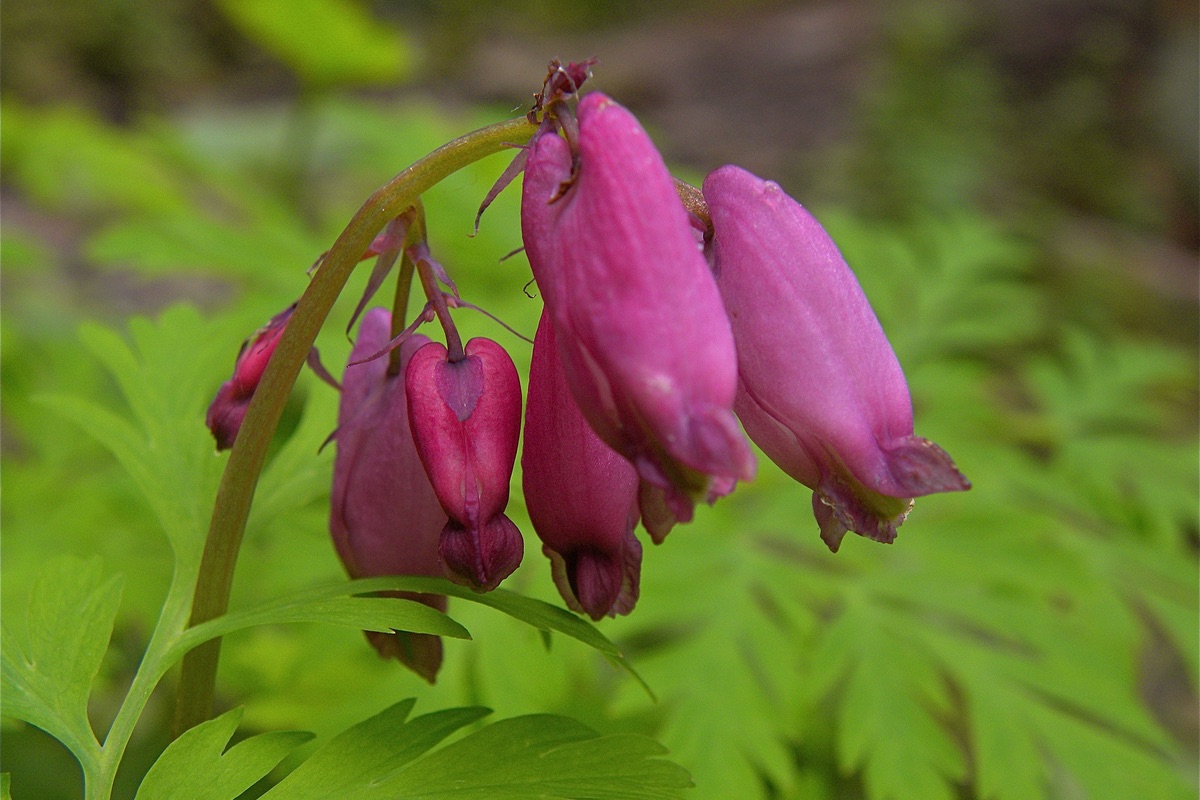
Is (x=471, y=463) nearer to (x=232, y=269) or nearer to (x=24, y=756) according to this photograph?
(x=24, y=756)

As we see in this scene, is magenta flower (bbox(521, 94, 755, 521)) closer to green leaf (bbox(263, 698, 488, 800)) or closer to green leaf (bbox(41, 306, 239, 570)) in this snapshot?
green leaf (bbox(263, 698, 488, 800))

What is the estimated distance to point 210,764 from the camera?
928 mm

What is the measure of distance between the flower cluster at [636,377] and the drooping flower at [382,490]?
0.01 metres

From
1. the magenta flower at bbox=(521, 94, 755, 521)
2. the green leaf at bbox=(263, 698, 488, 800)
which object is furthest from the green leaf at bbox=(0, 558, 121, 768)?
the magenta flower at bbox=(521, 94, 755, 521)

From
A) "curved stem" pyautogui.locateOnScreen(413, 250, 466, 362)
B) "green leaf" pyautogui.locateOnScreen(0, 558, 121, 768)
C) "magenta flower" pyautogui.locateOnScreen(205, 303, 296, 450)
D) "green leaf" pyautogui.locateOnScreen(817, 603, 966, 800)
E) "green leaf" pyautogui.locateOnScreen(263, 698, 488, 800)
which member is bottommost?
"green leaf" pyautogui.locateOnScreen(817, 603, 966, 800)

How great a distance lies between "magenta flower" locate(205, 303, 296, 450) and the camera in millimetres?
1075

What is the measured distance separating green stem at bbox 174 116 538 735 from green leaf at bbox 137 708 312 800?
0.17m

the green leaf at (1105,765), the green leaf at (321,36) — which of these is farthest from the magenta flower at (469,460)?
the green leaf at (321,36)

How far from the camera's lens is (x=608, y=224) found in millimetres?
814

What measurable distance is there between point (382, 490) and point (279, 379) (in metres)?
0.16

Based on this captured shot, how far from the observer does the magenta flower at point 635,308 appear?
77 centimetres

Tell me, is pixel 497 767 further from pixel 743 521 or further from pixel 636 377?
pixel 743 521

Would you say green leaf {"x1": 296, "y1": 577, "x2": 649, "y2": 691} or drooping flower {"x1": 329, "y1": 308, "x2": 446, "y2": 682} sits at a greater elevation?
drooping flower {"x1": 329, "y1": 308, "x2": 446, "y2": 682}

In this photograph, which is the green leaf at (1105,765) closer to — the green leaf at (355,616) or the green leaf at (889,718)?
the green leaf at (889,718)
